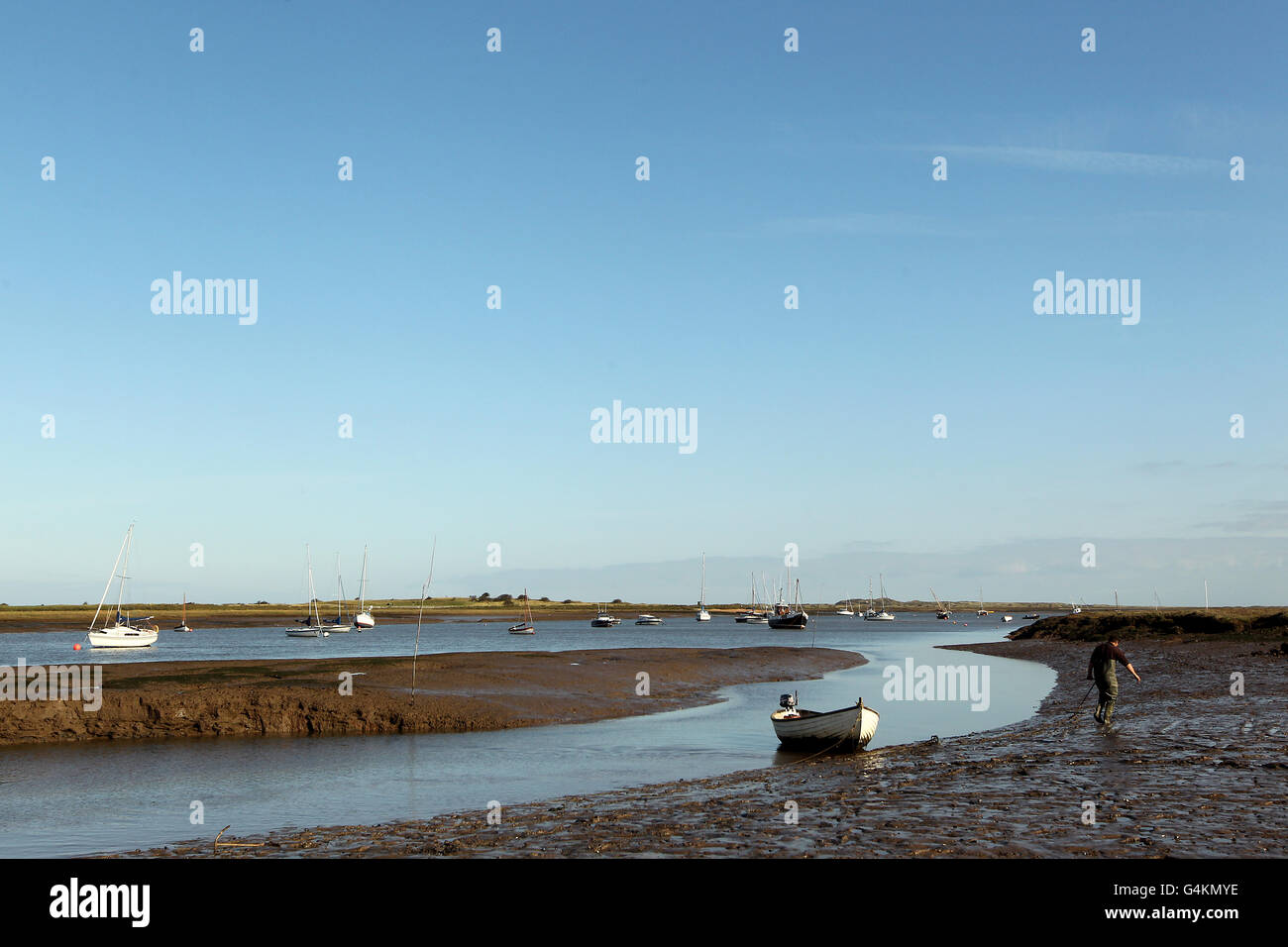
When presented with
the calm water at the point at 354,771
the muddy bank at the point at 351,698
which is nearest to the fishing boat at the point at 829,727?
the calm water at the point at 354,771

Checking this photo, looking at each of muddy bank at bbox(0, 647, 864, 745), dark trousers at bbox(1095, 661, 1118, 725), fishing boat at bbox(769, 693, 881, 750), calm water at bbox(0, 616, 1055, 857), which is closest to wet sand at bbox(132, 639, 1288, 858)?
dark trousers at bbox(1095, 661, 1118, 725)

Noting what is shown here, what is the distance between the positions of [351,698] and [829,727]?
19.9 m

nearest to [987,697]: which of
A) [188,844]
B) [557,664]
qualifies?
[557,664]

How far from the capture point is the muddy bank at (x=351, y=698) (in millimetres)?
34688

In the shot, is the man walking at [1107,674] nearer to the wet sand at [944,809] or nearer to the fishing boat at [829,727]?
the wet sand at [944,809]

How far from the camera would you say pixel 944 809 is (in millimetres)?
17859

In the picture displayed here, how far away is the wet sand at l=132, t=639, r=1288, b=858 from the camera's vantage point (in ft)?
48.9

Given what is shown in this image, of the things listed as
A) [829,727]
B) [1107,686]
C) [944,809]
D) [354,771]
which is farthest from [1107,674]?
[354,771]

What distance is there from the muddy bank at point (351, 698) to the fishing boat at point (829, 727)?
1224cm

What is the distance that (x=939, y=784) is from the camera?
69.1ft

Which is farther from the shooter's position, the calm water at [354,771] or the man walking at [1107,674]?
the man walking at [1107,674]

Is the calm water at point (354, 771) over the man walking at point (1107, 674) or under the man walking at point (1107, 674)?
under

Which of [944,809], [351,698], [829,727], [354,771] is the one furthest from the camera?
[351,698]

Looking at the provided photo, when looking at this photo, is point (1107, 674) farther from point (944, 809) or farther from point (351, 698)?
point (351, 698)
